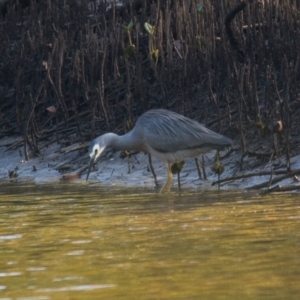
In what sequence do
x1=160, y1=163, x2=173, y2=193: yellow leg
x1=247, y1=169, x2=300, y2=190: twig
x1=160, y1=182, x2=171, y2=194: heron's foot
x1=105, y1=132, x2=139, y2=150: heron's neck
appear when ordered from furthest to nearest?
x1=105, y1=132, x2=139, y2=150: heron's neck → x1=160, y1=163, x2=173, y2=193: yellow leg → x1=160, y1=182, x2=171, y2=194: heron's foot → x1=247, y1=169, x2=300, y2=190: twig

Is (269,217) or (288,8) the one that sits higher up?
(288,8)

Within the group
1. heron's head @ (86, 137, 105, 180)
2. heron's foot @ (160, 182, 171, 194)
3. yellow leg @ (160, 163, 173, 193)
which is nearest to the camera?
heron's foot @ (160, 182, 171, 194)

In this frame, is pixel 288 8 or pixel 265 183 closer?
pixel 265 183

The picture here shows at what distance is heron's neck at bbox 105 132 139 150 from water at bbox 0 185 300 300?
1.48 meters

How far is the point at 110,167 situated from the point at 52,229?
3.99 m

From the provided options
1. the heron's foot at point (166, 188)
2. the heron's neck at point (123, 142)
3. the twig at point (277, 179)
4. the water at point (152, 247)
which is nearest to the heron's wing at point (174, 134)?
the heron's neck at point (123, 142)

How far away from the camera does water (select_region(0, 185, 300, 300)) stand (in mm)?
3986

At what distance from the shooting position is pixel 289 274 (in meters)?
4.14

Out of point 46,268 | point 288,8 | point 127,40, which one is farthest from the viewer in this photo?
point 127,40

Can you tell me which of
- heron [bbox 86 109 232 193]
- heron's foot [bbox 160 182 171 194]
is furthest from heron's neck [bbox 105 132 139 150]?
heron's foot [bbox 160 182 171 194]

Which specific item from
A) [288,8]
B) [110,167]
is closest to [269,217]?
[110,167]

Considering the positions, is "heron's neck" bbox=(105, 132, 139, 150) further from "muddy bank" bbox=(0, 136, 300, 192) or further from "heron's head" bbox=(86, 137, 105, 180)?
"muddy bank" bbox=(0, 136, 300, 192)

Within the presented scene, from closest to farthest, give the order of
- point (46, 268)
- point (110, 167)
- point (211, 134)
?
point (46, 268), point (211, 134), point (110, 167)

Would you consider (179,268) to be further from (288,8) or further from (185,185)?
(288,8)
